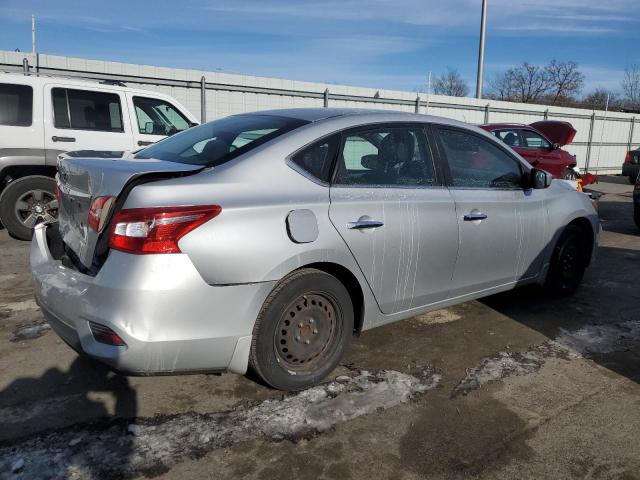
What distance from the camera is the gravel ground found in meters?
2.58

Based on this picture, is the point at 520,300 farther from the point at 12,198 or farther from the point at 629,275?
the point at 12,198

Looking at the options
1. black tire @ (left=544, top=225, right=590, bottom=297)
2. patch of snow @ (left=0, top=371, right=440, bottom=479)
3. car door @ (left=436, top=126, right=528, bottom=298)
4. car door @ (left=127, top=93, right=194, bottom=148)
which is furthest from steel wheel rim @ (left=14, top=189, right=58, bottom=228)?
black tire @ (left=544, top=225, right=590, bottom=297)

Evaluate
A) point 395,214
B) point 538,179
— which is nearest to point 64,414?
point 395,214

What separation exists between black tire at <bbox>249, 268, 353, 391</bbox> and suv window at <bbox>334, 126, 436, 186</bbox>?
0.70 m

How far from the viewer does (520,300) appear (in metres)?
5.16

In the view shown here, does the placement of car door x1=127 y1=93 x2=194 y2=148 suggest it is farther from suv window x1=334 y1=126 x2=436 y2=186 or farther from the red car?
the red car

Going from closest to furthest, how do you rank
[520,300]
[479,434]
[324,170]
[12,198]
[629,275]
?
[479,434] < [324,170] < [520,300] < [629,275] < [12,198]

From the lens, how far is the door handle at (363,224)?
10.4ft

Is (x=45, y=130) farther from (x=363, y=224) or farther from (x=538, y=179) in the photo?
(x=538, y=179)

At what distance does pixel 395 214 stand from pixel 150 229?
1.53 metres

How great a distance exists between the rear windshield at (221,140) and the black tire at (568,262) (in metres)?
2.85

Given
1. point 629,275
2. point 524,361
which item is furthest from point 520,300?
point 629,275

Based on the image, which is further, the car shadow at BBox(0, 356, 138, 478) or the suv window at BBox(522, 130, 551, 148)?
the suv window at BBox(522, 130, 551, 148)

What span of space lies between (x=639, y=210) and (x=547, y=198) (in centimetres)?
545
